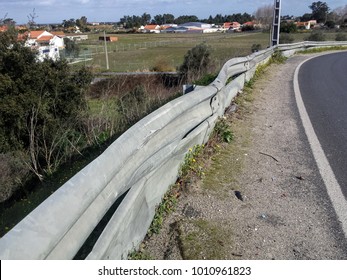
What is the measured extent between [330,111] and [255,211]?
4.84 metres

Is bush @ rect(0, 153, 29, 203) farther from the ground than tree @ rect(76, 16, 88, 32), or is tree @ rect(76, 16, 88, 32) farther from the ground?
tree @ rect(76, 16, 88, 32)

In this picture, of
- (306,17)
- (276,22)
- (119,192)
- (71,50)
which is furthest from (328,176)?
(306,17)

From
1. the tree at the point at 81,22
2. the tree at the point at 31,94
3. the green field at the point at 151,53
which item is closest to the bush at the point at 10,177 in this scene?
the tree at the point at 31,94

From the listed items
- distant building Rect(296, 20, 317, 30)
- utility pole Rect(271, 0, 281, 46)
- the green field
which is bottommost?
the green field

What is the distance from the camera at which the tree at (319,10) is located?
110m

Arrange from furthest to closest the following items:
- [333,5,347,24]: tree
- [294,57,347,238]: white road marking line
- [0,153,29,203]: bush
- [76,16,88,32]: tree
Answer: [333,5,347,24]: tree → [76,16,88,32]: tree → [0,153,29,203]: bush → [294,57,347,238]: white road marking line

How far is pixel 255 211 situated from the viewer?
3.33 m

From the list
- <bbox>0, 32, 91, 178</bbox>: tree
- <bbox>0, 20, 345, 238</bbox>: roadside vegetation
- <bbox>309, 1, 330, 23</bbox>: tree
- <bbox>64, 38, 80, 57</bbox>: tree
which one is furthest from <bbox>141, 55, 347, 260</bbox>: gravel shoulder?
<bbox>309, 1, 330, 23</bbox>: tree

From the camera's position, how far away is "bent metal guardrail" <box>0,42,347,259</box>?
61.1 inches

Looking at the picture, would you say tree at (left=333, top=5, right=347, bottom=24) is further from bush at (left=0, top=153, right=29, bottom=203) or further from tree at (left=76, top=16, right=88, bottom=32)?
bush at (left=0, top=153, right=29, bottom=203)

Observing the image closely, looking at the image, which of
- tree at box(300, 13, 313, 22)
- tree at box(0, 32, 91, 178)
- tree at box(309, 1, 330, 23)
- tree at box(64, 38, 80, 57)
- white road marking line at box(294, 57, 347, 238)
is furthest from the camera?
tree at box(300, 13, 313, 22)

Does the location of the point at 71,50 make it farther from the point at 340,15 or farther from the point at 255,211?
the point at 340,15

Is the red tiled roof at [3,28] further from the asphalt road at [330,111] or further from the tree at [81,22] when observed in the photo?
the tree at [81,22]

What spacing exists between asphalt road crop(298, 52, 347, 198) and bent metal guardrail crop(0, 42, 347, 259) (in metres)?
1.62
